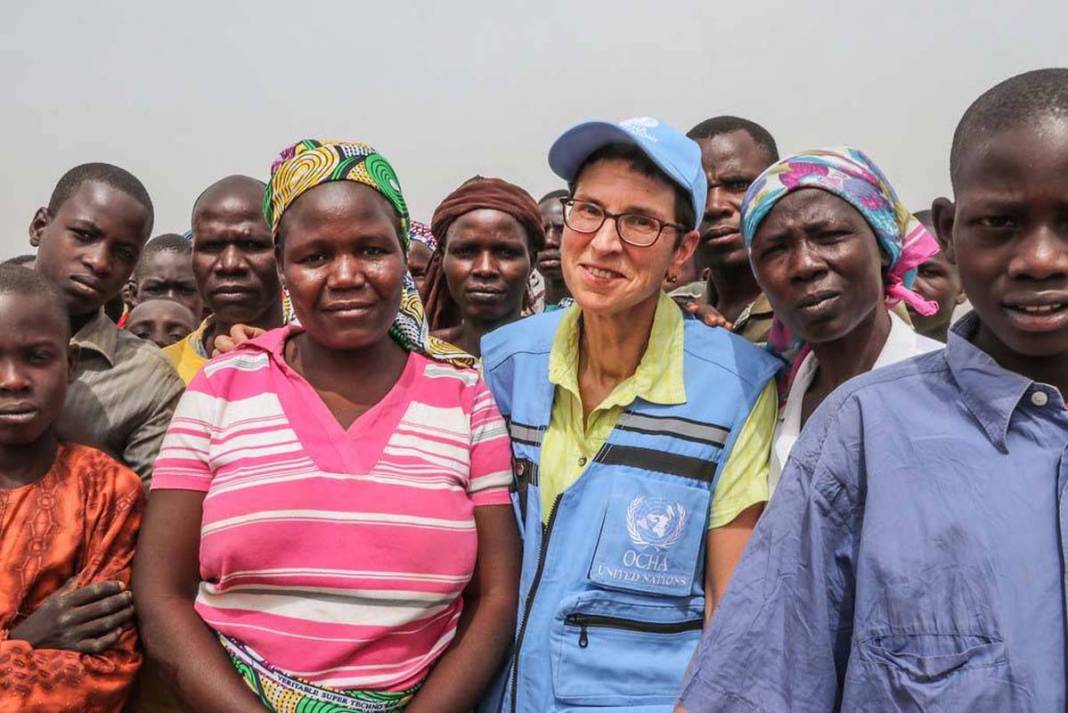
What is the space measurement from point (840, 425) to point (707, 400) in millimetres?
813

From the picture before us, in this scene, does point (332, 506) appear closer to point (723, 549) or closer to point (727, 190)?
point (723, 549)

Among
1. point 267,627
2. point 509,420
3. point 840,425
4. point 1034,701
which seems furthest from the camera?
point 509,420

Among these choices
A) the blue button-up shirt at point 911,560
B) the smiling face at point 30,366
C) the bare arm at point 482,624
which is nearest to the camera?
the blue button-up shirt at point 911,560

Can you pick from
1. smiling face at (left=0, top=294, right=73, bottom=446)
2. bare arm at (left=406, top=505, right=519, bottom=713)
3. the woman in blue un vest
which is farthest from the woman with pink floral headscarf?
smiling face at (left=0, top=294, right=73, bottom=446)

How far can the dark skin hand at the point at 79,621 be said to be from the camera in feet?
7.17

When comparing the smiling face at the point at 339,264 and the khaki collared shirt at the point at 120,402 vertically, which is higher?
the smiling face at the point at 339,264

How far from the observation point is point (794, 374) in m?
2.58

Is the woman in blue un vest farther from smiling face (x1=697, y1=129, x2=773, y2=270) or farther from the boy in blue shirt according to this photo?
smiling face (x1=697, y1=129, x2=773, y2=270)

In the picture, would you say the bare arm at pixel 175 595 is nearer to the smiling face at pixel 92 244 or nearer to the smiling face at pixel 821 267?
the smiling face at pixel 92 244

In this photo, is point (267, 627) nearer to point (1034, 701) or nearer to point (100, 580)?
point (100, 580)

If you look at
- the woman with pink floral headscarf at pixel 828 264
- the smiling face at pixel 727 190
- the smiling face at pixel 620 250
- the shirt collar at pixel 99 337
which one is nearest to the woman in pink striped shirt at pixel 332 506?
the smiling face at pixel 620 250

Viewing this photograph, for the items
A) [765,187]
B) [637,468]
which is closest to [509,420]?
[637,468]

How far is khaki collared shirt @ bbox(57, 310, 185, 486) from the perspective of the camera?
2.64 m

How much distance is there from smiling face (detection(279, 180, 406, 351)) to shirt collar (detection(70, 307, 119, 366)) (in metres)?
0.81
